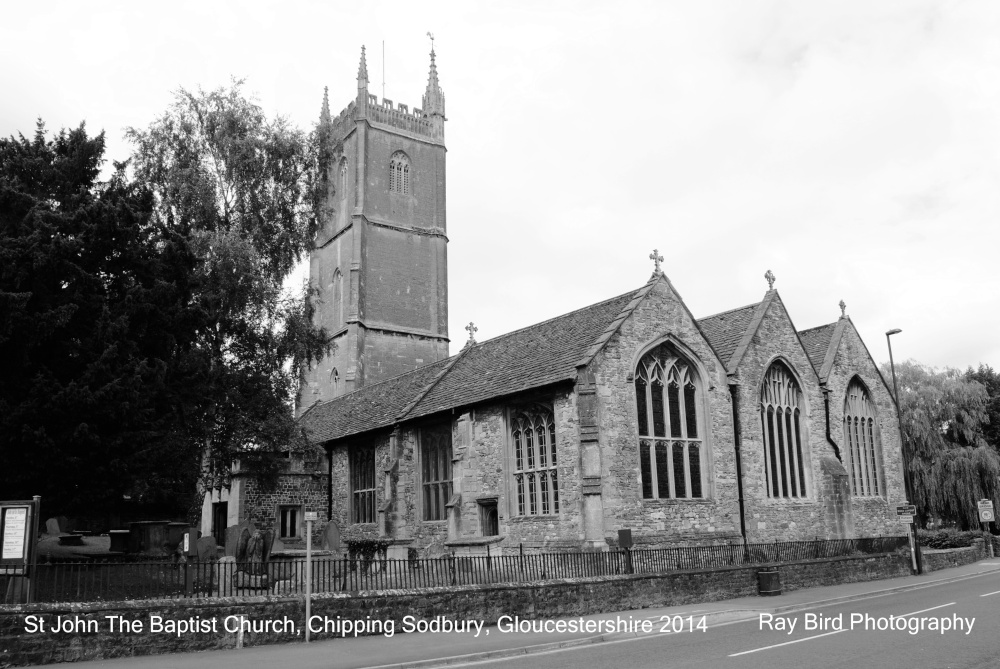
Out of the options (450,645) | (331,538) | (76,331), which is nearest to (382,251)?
(331,538)

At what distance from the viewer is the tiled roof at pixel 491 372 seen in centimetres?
2423

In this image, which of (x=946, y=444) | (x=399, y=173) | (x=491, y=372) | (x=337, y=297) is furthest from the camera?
(x=399, y=173)

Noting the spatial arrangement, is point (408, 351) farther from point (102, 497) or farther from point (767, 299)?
point (102, 497)

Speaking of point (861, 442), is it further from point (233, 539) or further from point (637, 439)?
point (233, 539)

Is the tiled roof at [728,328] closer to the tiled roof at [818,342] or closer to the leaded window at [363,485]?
the tiled roof at [818,342]

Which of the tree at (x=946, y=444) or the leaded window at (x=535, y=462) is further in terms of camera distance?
the tree at (x=946, y=444)

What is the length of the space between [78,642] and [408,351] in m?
39.6

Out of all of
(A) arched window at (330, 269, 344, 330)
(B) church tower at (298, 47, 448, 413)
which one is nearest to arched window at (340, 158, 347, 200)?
(B) church tower at (298, 47, 448, 413)

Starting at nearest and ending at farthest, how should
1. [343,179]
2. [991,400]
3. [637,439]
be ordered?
1. [637,439]
2. [991,400]
3. [343,179]

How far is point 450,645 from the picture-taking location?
13586 mm

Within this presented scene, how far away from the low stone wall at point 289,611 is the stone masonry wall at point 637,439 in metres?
2.79

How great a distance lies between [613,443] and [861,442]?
14.9 metres

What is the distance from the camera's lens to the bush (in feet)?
116

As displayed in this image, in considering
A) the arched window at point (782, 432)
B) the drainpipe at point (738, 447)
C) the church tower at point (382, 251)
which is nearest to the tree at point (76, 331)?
the drainpipe at point (738, 447)
